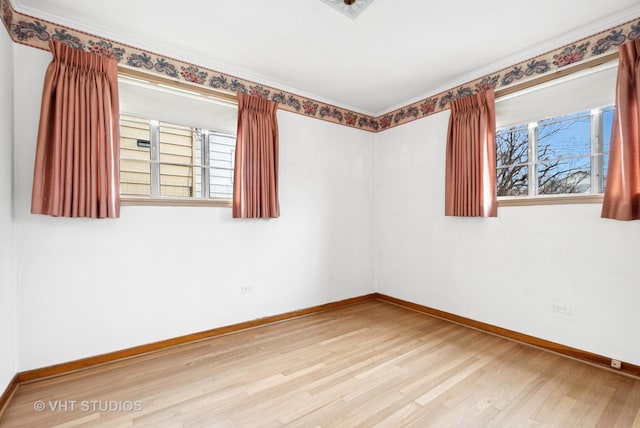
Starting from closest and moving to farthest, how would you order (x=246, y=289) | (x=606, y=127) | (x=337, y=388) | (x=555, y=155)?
(x=337, y=388)
(x=606, y=127)
(x=555, y=155)
(x=246, y=289)

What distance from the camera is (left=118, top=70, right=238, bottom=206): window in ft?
8.55

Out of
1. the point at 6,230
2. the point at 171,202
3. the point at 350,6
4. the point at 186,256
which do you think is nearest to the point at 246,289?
the point at 186,256

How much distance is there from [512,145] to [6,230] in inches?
168

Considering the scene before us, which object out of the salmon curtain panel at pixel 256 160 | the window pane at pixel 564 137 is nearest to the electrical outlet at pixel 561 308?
the window pane at pixel 564 137

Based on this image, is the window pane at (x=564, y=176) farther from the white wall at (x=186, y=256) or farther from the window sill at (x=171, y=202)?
the window sill at (x=171, y=202)

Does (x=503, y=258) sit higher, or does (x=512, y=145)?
(x=512, y=145)

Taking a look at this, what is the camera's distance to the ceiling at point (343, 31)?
2164 mm

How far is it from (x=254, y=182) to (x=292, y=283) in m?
1.31

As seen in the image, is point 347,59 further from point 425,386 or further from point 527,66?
point 425,386

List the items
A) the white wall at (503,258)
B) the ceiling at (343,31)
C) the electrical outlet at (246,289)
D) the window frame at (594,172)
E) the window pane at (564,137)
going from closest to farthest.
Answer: the ceiling at (343,31) < the white wall at (503,258) < the window frame at (594,172) < the window pane at (564,137) < the electrical outlet at (246,289)

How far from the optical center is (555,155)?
269cm

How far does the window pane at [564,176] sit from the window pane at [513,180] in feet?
0.38

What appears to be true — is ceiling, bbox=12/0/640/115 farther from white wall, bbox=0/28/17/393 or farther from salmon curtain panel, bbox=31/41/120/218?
white wall, bbox=0/28/17/393

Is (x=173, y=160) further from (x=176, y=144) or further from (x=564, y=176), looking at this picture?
(x=564, y=176)
